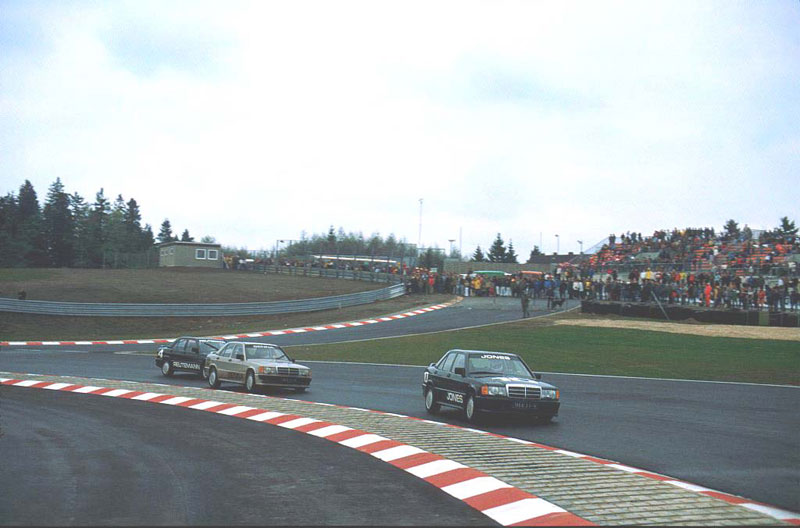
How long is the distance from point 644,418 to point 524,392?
2459mm

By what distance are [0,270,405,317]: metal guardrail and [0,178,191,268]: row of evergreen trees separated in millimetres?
48463

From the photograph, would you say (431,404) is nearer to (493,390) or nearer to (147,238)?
(493,390)

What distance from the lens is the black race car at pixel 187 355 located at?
23344 mm

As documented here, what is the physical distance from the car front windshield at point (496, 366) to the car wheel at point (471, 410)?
69 cm

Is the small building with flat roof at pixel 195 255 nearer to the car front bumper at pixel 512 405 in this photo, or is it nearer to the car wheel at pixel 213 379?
the car wheel at pixel 213 379

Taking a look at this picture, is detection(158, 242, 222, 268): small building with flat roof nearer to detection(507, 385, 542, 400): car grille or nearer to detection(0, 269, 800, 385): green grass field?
detection(0, 269, 800, 385): green grass field

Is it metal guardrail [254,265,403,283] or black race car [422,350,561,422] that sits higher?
metal guardrail [254,265,403,283]

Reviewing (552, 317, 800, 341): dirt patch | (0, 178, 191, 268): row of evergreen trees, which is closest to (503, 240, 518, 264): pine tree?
(0, 178, 191, 268): row of evergreen trees

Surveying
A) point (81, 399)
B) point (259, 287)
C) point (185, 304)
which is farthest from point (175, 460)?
point (259, 287)

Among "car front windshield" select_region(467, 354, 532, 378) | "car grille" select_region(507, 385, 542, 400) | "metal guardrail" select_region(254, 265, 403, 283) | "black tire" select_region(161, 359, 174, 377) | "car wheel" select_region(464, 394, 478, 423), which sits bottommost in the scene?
"black tire" select_region(161, 359, 174, 377)

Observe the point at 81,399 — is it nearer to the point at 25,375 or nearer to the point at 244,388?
the point at 244,388

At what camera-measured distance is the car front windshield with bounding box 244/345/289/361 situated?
794 inches

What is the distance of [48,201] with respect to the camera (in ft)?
421

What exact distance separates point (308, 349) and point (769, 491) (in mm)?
25209
